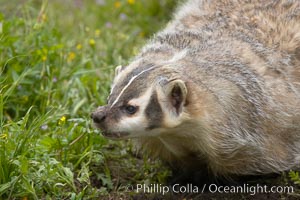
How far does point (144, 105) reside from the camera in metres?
4.02

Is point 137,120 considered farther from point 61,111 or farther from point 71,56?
point 71,56

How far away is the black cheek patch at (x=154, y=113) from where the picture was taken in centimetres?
405

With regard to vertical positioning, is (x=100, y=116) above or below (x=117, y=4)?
below

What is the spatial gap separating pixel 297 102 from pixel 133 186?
1.23 meters

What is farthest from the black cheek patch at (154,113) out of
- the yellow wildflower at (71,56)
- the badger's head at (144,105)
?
the yellow wildflower at (71,56)

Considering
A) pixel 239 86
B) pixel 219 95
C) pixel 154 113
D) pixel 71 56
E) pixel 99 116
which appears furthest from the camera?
pixel 71 56

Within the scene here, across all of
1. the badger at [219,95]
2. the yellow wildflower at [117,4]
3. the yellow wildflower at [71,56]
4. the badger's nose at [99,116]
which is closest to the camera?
the badger's nose at [99,116]

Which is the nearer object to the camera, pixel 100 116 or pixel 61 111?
pixel 100 116

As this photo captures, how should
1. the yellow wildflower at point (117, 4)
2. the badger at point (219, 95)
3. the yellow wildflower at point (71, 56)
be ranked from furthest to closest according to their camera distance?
the yellow wildflower at point (117, 4) → the yellow wildflower at point (71, 56) → the badger at point (219, 95)

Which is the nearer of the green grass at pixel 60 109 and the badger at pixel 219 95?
the badger at pixel 219 95

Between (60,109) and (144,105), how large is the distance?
1.26 metres

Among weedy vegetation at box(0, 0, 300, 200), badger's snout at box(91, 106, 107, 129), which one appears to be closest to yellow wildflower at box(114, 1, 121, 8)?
weedy vegetation at box(0, 0, 300, 200)

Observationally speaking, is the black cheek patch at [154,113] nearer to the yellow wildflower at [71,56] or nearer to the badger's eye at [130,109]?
the badger's eye at [130,109]

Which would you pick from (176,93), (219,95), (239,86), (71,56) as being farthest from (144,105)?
(71,56)
